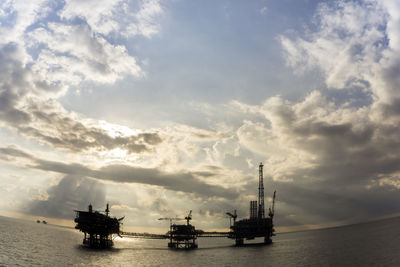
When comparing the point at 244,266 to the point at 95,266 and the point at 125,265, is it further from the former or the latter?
the point at 95,266

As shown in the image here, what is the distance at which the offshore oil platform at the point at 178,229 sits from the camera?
11206 cm

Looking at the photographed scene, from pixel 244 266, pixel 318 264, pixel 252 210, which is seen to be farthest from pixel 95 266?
pixel 252 210

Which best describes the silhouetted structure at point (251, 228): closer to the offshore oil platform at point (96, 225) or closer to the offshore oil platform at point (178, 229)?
the offshore oil platform at point (178, 229)

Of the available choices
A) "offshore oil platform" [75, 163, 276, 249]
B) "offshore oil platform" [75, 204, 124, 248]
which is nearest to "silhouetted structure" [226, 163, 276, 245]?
"offshore oil platform" [75, 163, 276, 249]

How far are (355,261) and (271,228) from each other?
303 feet

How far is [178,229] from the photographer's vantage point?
138625 mm

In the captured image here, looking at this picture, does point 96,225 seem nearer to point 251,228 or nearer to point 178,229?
point 178,229

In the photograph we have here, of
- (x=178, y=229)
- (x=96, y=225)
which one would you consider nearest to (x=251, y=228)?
(x=178, y=229)

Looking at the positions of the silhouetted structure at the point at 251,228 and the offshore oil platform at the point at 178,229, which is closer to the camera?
the offshore oil platform at the point at 178,229

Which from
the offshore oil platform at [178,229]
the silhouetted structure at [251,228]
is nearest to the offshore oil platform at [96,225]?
the offshore oil platform at [178,229]

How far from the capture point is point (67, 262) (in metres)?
76.4

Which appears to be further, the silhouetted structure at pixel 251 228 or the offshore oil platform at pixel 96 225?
the silhouetted structure at pixel 251 228

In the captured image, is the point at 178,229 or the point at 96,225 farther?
the point at 178,229

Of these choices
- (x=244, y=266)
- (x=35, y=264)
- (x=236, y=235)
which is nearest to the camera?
(x=35, y=264)
